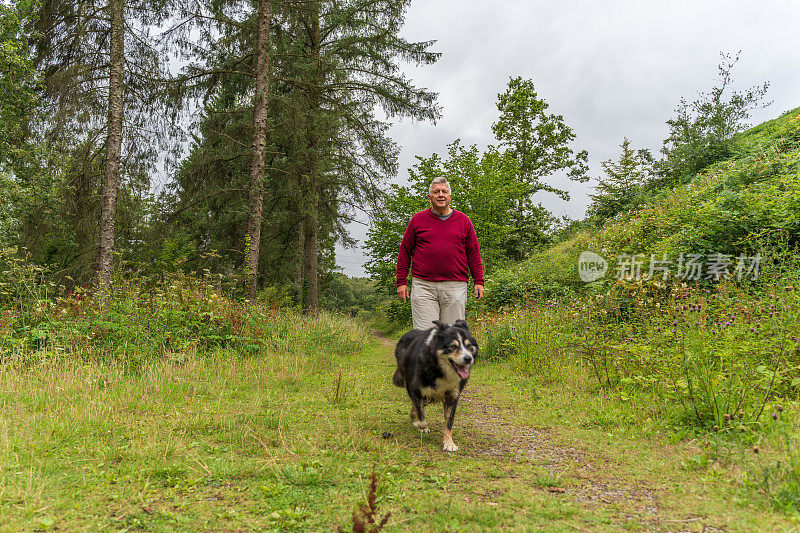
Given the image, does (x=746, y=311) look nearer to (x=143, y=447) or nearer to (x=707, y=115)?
(x=143, y=447)

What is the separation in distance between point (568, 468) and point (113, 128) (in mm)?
12086

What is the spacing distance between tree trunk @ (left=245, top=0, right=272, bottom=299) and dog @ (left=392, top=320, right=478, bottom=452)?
774 cm

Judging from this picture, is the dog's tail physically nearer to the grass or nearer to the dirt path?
the grass

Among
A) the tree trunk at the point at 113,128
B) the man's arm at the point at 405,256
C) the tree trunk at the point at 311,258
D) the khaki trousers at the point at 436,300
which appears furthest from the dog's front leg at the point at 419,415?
the tree trunk at the point at 311,258

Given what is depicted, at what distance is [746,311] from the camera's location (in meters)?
5.09

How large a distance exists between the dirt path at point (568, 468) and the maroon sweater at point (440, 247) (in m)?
1.62

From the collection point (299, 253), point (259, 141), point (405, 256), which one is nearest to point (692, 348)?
point (405, 256)

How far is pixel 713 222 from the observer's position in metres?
7.97

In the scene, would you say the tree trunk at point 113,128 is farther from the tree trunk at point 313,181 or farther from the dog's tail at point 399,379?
the dog's tail at point 399,379

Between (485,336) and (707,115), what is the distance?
16.4m

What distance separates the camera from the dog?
3.70 meters

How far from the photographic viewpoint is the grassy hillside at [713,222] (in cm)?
754

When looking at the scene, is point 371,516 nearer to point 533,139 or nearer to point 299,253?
point 299,253

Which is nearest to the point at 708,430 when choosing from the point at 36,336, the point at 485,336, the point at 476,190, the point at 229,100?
the point at 485,336
